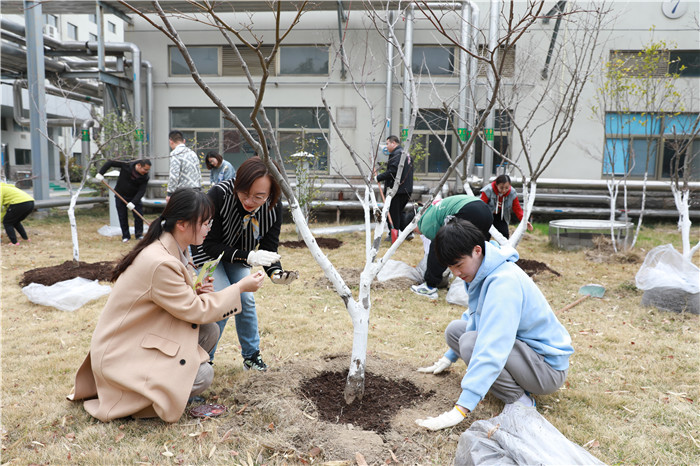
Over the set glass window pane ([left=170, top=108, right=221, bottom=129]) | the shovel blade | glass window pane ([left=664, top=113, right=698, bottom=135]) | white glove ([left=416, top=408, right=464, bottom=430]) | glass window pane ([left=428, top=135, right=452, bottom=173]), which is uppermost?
glass window pane ([left=170, top=108, right=221, bottom=129])

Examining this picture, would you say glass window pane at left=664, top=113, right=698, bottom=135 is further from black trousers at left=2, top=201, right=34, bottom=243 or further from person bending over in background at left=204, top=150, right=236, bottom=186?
black trousers at left=2, top=201, right=34, bottom=243

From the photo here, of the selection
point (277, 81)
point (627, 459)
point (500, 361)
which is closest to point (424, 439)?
point (500, 361)

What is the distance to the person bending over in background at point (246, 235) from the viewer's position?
2.59m

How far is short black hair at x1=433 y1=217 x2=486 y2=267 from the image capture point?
89.0 inches

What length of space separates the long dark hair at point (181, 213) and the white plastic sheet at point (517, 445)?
1484mm

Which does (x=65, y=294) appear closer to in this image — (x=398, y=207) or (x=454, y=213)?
(x=454, y=213)

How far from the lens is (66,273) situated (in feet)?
17.6

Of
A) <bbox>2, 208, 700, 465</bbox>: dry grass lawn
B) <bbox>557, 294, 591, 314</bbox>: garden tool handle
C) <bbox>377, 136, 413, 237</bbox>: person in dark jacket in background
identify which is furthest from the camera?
<bbox>377, 136, 413, 237</bbox>: person in dark jacket in background

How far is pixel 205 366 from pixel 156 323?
361 millimetres

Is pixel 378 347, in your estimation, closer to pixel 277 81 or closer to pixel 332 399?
pixel 332 399

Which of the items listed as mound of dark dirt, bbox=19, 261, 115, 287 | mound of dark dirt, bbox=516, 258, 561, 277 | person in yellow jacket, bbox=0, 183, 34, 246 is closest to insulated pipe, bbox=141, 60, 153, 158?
person in yellow jacket, bbox=0, 183, 34, 246

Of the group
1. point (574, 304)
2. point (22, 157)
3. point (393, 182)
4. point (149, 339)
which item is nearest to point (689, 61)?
point (393, 182)

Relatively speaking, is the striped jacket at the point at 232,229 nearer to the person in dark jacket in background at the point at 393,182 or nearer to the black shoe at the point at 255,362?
the black shoe at the point at 255,362

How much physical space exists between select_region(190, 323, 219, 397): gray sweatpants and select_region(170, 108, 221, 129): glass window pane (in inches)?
393
